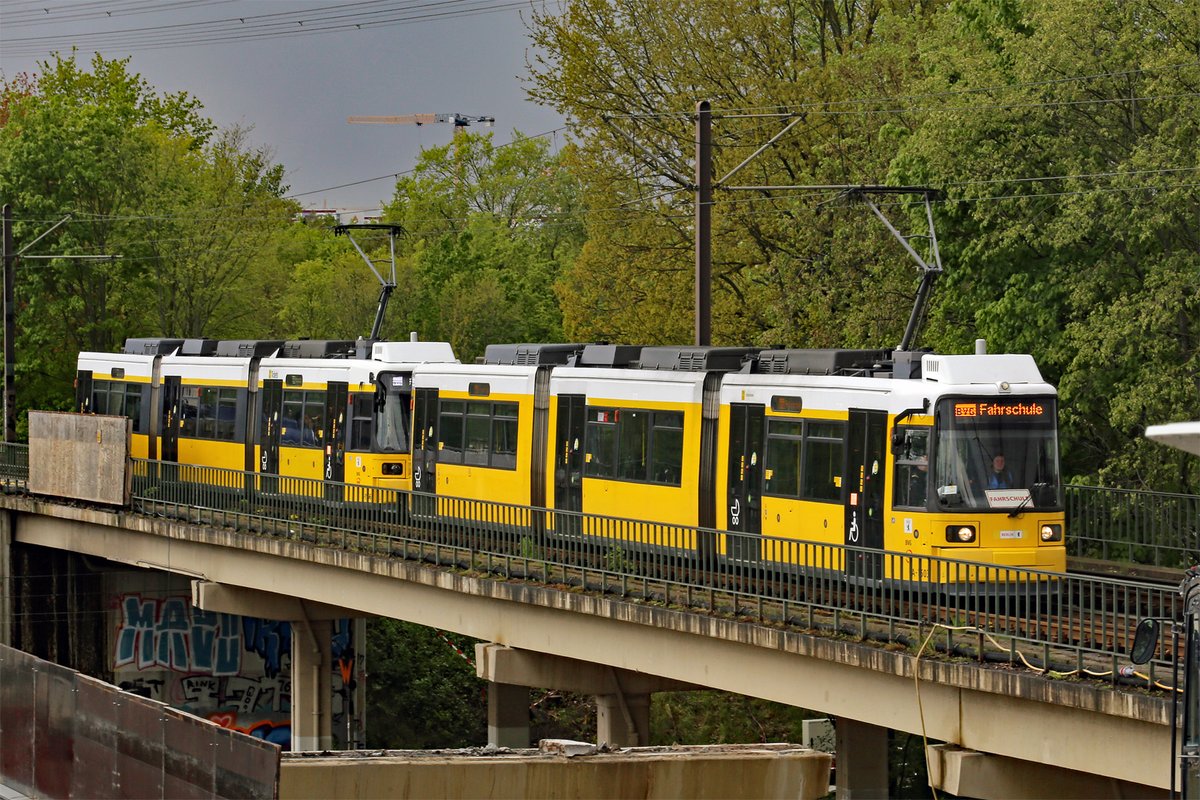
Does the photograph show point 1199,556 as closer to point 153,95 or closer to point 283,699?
point 283,699

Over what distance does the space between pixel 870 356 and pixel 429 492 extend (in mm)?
10225

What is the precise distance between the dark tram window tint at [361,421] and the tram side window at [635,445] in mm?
7190

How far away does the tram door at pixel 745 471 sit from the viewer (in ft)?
78.9

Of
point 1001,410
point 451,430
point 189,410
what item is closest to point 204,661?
point 189,410

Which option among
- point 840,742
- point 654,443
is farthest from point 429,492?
point 840,742

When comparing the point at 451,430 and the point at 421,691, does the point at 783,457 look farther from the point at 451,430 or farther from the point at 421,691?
the point at 421,691

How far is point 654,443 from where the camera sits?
26.1 m

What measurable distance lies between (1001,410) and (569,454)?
27.1 feet

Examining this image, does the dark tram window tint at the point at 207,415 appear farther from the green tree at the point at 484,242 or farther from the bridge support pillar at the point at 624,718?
the green tree at the point at 484,242

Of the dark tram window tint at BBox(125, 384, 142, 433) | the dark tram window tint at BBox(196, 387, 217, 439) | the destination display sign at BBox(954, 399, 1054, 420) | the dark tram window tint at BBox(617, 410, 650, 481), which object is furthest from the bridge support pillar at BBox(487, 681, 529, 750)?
the dark tram window tint at BBox(125, 384, 142, 433)

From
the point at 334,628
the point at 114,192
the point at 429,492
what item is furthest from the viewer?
the point at 114,192

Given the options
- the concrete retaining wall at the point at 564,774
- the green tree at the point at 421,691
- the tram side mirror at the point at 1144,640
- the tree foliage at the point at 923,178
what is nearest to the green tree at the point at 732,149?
the tree foliage at the point at 923,178

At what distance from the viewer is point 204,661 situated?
46062 mm

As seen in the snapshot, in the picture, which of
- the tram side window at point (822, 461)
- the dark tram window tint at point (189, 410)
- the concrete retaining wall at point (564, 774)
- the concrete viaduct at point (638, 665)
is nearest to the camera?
the concrete retaining wall at point (564, 774)
